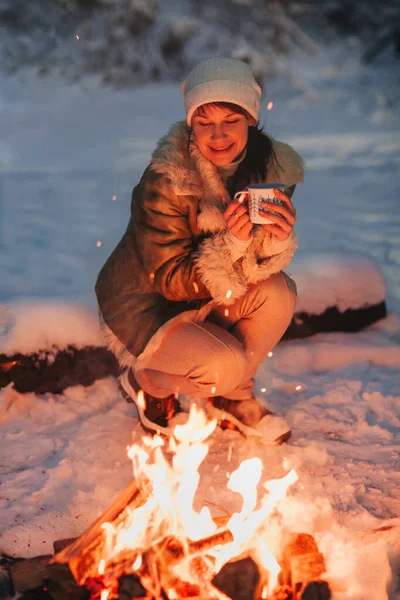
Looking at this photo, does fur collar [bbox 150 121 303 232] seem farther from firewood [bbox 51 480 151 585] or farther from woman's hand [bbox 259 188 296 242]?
firewood [bbox 51 480 151 585]

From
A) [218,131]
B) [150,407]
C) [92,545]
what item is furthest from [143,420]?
[218,131]

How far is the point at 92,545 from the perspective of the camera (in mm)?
1796

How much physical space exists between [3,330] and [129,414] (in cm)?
68

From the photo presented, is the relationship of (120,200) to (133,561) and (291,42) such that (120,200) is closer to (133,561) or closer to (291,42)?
(133,561)

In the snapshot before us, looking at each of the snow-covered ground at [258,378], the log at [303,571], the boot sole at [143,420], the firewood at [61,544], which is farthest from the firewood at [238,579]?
the boot sole at [143,420]

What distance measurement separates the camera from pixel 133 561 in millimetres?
1829

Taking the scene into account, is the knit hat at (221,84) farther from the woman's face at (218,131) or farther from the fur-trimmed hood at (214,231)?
the fur-trimmed hood at (214,231)

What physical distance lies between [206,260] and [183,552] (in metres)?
0.99

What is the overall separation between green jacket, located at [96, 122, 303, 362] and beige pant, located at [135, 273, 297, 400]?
78mm

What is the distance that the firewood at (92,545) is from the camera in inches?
68.6

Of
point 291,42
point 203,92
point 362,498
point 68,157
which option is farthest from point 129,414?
point 291,42

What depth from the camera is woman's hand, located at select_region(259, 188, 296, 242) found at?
84.7 inches

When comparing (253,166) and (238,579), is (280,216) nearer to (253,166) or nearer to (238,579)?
(253,166)

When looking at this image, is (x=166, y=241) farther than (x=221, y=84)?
Yes
